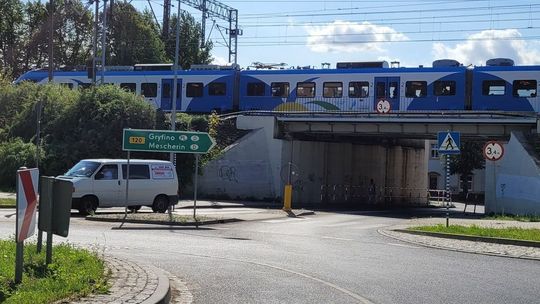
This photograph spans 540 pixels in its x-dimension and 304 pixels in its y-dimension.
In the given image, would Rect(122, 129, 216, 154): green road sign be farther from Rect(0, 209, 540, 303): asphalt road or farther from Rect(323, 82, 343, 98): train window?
Rect(323, 82, 343, 98): train window

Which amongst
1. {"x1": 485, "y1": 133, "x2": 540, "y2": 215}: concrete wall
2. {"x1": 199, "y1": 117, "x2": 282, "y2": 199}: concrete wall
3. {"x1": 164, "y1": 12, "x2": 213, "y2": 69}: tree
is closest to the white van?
{"x1": 199, "y1": 117, "x2": 282, "y2": 199}: concrete wall

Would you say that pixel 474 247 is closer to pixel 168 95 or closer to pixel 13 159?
pixel 13 159

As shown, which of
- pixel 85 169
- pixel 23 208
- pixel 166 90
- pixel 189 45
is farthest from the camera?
pixel 189 45

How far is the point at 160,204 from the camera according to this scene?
936 inches

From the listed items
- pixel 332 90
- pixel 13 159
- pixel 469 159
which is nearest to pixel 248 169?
pixel 332 90

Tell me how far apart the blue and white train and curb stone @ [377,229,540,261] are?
18.7m

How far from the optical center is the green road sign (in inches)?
843

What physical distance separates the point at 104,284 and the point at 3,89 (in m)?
37.5

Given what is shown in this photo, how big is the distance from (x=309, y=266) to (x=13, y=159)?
2594 cm

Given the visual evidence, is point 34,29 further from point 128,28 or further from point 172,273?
point 172,273

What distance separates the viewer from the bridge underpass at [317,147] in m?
34.2

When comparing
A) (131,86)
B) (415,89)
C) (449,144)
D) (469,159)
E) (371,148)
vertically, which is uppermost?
(131,86)

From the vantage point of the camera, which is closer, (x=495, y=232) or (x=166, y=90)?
(x=495, y=232)

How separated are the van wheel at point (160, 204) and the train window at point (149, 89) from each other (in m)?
19.8
